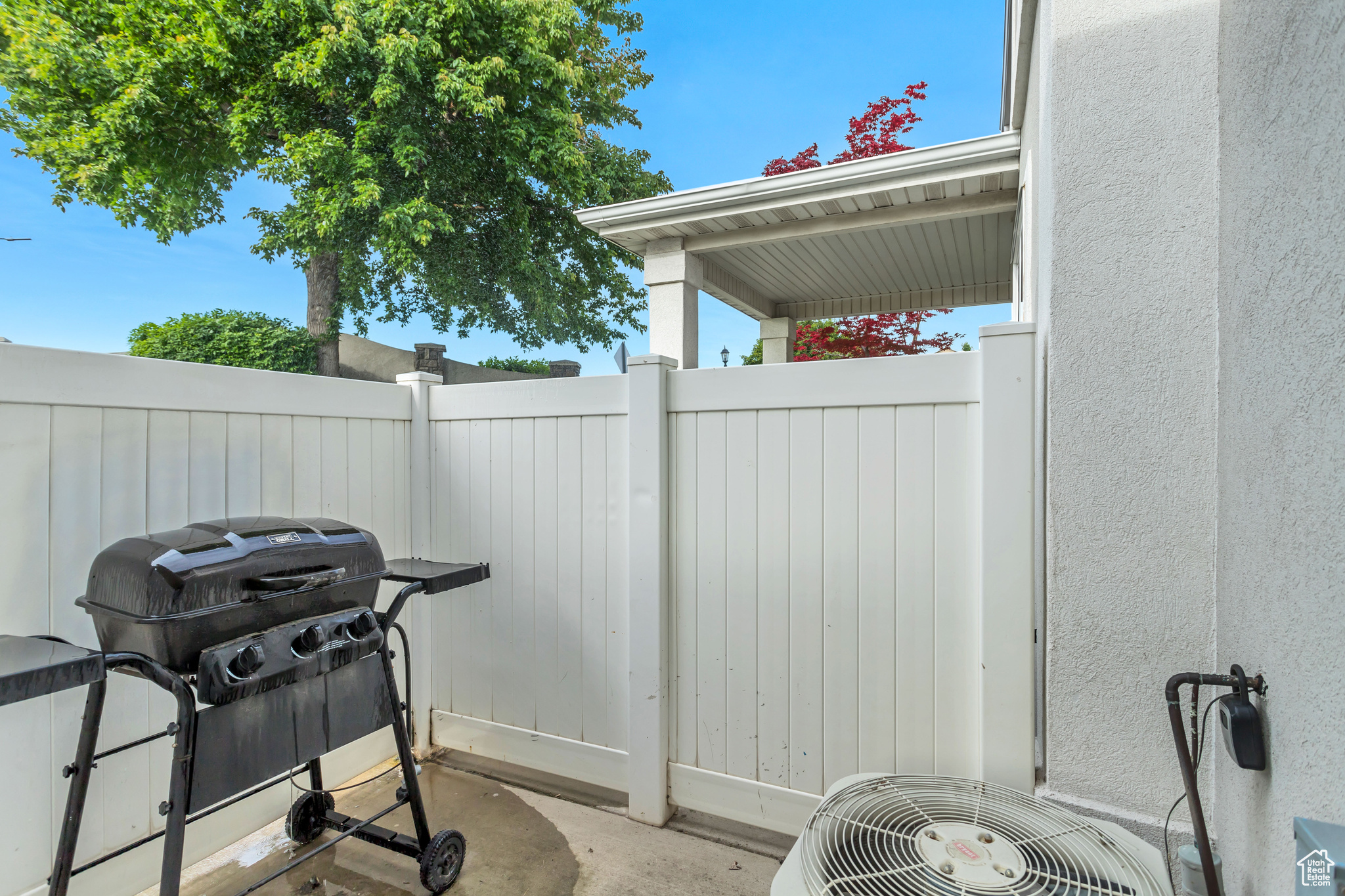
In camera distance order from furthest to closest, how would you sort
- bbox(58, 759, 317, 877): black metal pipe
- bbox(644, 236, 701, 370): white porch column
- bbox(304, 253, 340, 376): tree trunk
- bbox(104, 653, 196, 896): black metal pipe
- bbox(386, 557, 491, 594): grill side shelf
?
bbox(304, 253, 340, 376): tree trunk, bbox(644, 236, 701, 370): white porch column, bbox(386, 557, 491, 594): grill side shelf, bbox(58, 759, 317, 877): black metal pipe, bbox(104, 653, 196, 896): black metal pipe

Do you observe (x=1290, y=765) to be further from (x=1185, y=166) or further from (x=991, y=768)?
(x=1185, y=166)

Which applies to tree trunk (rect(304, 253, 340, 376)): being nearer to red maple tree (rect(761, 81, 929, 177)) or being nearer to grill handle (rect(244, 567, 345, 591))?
red maple tree (rect(761, 81, 929, 177))

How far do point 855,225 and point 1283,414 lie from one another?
3.50m

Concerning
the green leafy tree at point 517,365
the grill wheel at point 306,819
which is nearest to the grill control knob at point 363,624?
the grill wheel at point 306,819

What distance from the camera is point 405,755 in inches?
74.7

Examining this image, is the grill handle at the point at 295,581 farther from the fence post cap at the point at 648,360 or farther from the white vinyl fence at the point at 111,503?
the fence post cap at the point at 648,360

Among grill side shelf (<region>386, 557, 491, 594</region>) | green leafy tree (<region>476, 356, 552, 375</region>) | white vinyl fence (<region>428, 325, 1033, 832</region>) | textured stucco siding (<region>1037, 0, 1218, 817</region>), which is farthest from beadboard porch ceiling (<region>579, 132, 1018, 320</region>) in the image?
green leafy tree (<region>476, 356, 552, 375</region>)

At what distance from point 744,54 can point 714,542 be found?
2300cm

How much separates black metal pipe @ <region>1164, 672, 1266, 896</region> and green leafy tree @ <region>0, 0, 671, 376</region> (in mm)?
9467

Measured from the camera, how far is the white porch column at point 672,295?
464cm

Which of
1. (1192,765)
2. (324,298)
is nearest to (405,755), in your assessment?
(1192,765)

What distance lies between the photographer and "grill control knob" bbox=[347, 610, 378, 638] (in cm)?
175

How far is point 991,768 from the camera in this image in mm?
1776

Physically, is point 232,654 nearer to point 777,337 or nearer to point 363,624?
point 363,624
